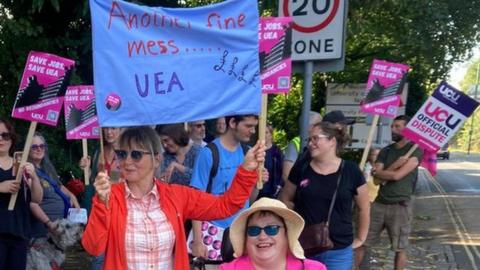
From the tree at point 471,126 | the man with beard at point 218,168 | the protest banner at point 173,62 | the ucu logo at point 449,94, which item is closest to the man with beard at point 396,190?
the ucu logo at point 449,94

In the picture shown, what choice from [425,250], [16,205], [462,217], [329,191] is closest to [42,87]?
[16,205]

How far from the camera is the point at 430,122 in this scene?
6047 mm

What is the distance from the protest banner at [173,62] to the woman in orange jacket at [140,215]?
0.22m

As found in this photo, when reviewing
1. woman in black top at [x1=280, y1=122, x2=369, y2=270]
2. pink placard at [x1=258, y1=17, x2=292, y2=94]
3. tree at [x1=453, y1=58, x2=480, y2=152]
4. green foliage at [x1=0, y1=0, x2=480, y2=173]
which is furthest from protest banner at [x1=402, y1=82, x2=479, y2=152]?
tree at [x1=453, y1=58, x2=480, y2=152]

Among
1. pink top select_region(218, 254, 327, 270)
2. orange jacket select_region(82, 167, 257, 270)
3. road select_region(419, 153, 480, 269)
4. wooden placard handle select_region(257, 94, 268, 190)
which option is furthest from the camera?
road select_region(419, 153, 480, 269)

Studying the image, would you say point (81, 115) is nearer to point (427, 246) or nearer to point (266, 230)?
point (266, 230)

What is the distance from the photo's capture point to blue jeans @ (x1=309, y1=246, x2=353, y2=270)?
430cm

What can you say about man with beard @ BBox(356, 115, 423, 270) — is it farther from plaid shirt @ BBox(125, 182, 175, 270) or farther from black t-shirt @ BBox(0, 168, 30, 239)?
plaid shirt @ BBox(125, 182, 175, 270)

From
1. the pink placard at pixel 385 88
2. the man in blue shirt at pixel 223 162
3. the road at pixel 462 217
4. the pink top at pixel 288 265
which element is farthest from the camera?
the road at pixel 462 217

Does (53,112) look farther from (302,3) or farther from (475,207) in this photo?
(475,207)

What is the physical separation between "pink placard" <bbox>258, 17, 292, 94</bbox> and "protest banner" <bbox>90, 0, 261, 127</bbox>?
64 cm

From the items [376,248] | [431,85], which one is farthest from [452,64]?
[376,248]

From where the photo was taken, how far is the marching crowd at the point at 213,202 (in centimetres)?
290

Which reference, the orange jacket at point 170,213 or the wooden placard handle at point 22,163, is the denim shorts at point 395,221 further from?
the wooden placard handle at point 22,163
